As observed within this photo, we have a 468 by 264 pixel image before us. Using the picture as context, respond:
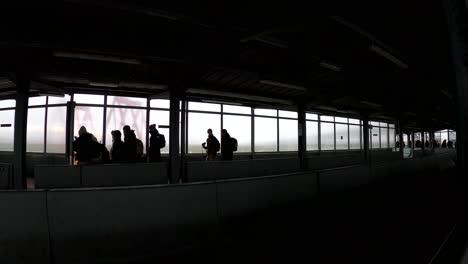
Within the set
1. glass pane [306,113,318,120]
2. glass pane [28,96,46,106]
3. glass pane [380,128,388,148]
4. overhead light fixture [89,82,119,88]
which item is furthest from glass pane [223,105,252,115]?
glass pane [380,128,388,148]

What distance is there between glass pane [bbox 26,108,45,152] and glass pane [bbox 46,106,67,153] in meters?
0.39

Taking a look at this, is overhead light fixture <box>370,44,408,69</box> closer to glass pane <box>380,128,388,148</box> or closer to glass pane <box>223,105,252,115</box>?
glass pane <box>223,105,252,115</box>

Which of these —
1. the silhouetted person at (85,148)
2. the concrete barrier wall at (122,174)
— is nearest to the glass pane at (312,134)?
the concrete barrier wall at (122,174)

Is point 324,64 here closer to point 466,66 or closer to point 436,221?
point 436,221

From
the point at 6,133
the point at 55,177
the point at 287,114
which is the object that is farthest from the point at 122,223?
the point at 287,114

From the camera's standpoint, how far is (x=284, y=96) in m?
11.8

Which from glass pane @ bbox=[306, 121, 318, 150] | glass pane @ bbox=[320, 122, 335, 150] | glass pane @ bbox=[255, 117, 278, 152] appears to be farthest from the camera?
glass pane @ bbox=[320, 122, 335, 150]

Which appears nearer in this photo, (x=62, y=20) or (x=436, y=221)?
(x=436, y=221)

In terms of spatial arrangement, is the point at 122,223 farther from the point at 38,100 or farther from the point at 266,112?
the point at 266,112

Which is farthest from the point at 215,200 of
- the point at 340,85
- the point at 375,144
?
the point at 375,144

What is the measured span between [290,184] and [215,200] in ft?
5.91

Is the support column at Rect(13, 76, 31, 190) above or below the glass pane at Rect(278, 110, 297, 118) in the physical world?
below

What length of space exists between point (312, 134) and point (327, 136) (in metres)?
1.84

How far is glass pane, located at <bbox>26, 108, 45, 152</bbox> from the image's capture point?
10.2 m
